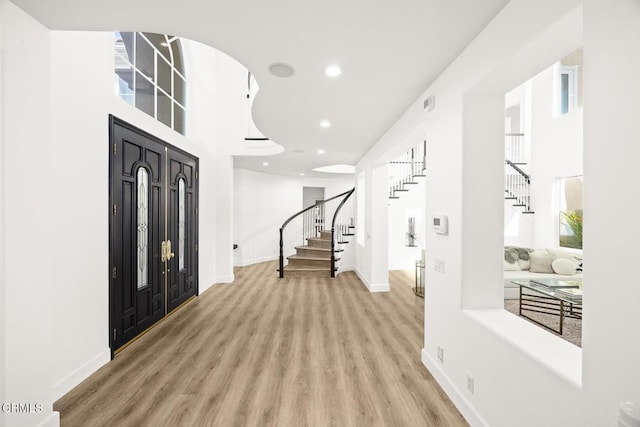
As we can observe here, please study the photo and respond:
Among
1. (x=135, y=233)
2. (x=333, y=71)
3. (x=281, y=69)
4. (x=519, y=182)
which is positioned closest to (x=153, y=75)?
(x=135, y=233)

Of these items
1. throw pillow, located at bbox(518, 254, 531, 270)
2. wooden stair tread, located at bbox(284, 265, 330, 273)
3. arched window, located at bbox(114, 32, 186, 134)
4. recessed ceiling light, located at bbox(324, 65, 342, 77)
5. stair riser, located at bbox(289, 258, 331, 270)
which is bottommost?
wooden stair tread, located at bbox(284, 265, 330, 273)

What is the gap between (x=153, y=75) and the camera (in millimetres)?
3773

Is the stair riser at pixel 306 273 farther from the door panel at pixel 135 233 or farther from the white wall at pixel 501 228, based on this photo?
the white wall at pixel 501 228

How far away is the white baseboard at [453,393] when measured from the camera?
1.88 metres

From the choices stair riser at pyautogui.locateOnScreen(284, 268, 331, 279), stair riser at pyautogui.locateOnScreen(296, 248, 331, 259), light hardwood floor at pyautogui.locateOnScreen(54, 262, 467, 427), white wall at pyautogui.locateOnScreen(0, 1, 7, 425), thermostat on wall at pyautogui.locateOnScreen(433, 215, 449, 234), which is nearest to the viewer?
white wall at pyautogui.locateOnScreen(0, 1, 7, 425)

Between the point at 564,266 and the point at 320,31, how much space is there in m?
5.38

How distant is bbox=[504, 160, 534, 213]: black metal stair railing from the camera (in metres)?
6.84

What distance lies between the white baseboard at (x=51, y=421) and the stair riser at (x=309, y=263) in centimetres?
516

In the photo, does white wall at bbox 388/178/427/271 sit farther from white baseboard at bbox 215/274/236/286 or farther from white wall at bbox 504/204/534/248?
white baseboard at bbox 215/274/236/286

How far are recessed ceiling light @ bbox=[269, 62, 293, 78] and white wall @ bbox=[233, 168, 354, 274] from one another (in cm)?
552

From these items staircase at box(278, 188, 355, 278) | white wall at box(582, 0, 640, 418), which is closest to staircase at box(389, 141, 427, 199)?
staircase at box(278, 188, 355, 278)

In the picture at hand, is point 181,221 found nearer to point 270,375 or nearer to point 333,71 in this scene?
point 270,375

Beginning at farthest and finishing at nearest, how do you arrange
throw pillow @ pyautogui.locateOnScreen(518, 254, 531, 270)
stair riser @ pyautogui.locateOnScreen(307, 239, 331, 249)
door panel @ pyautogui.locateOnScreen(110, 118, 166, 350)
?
stair riser @ pyautogui.locateOnScreen(307, 239, 331, 249) < throw pillow @ pyautogui.locateOnScreen(518, 254, 531, 270) < door panel @ pyautogui.locateOnScreen(110, 118, 166, 350)

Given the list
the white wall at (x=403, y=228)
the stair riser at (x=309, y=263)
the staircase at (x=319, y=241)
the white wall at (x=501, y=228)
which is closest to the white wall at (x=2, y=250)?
the white wall at (x=501, y=228)
